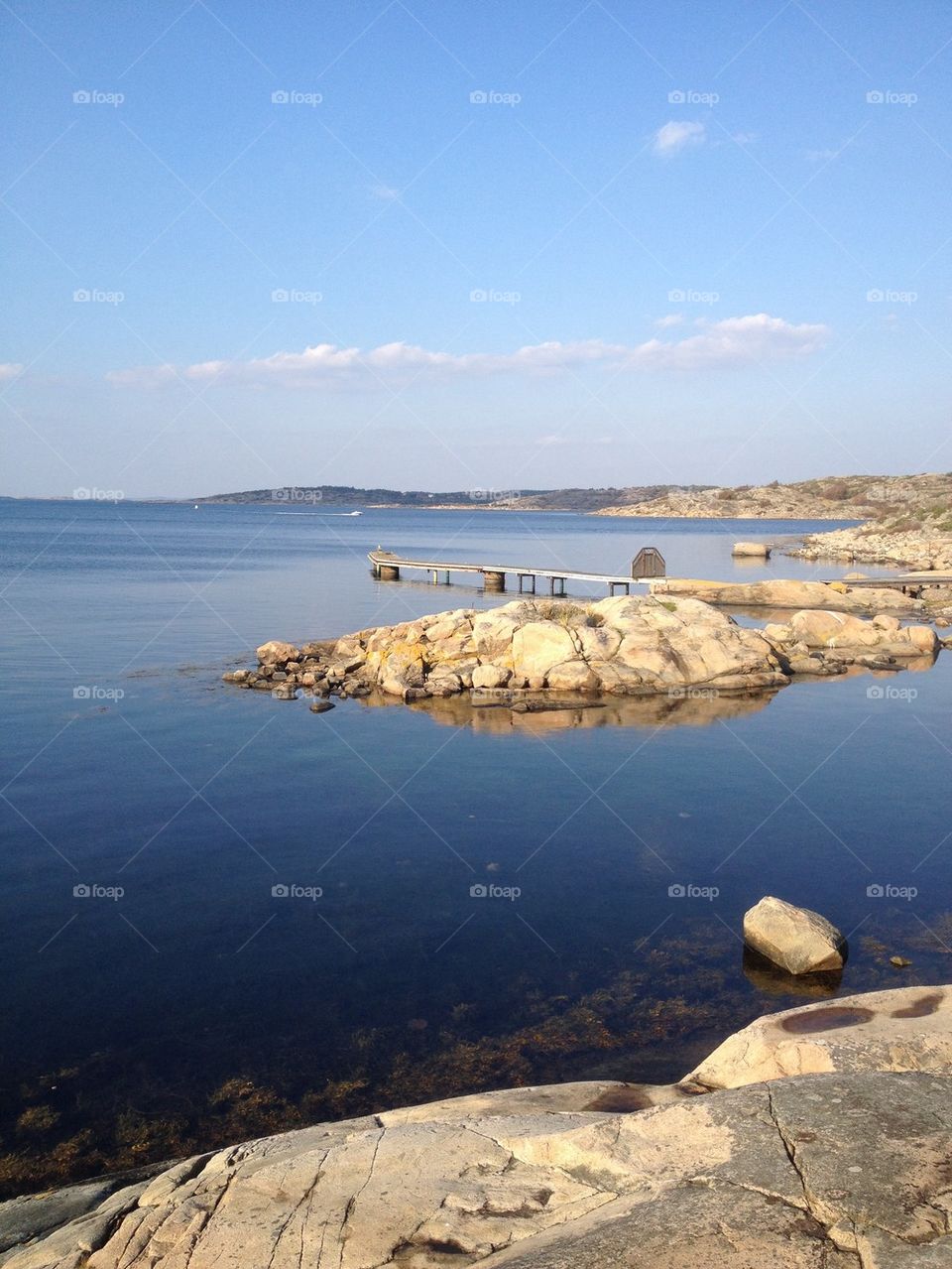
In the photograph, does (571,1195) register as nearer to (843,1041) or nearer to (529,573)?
(843,1041)

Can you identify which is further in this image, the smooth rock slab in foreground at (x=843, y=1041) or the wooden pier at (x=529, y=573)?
the wooden pier at (x=529, y=573)

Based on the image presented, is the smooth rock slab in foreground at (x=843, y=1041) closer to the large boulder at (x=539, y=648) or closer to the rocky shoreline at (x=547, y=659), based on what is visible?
the rocky shoreline at (x=547, y=659)

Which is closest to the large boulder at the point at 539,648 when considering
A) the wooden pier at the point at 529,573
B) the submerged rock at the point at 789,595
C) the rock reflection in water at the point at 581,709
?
the rock reflection in water at the point at 581,709

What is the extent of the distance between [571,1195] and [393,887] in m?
11.3

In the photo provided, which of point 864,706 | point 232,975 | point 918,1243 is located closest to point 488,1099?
point 918,1243

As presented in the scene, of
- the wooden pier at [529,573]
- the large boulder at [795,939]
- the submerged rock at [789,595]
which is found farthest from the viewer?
the wooden pier at [529,573]

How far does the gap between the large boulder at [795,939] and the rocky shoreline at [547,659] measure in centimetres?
1771

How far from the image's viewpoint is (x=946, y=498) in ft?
453

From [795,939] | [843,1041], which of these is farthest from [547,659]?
[843,1041]

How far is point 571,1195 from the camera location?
7031 millimetres

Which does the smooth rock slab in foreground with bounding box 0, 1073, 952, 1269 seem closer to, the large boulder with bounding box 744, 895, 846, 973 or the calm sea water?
the calm sea water

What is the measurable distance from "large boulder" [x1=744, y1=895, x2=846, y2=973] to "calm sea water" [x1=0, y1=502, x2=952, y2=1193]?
0.43m

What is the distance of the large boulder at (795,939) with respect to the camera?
1484cm

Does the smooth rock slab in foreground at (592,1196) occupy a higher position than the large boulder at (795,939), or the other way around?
the smooth rock slab in foreground at (592,1196)
